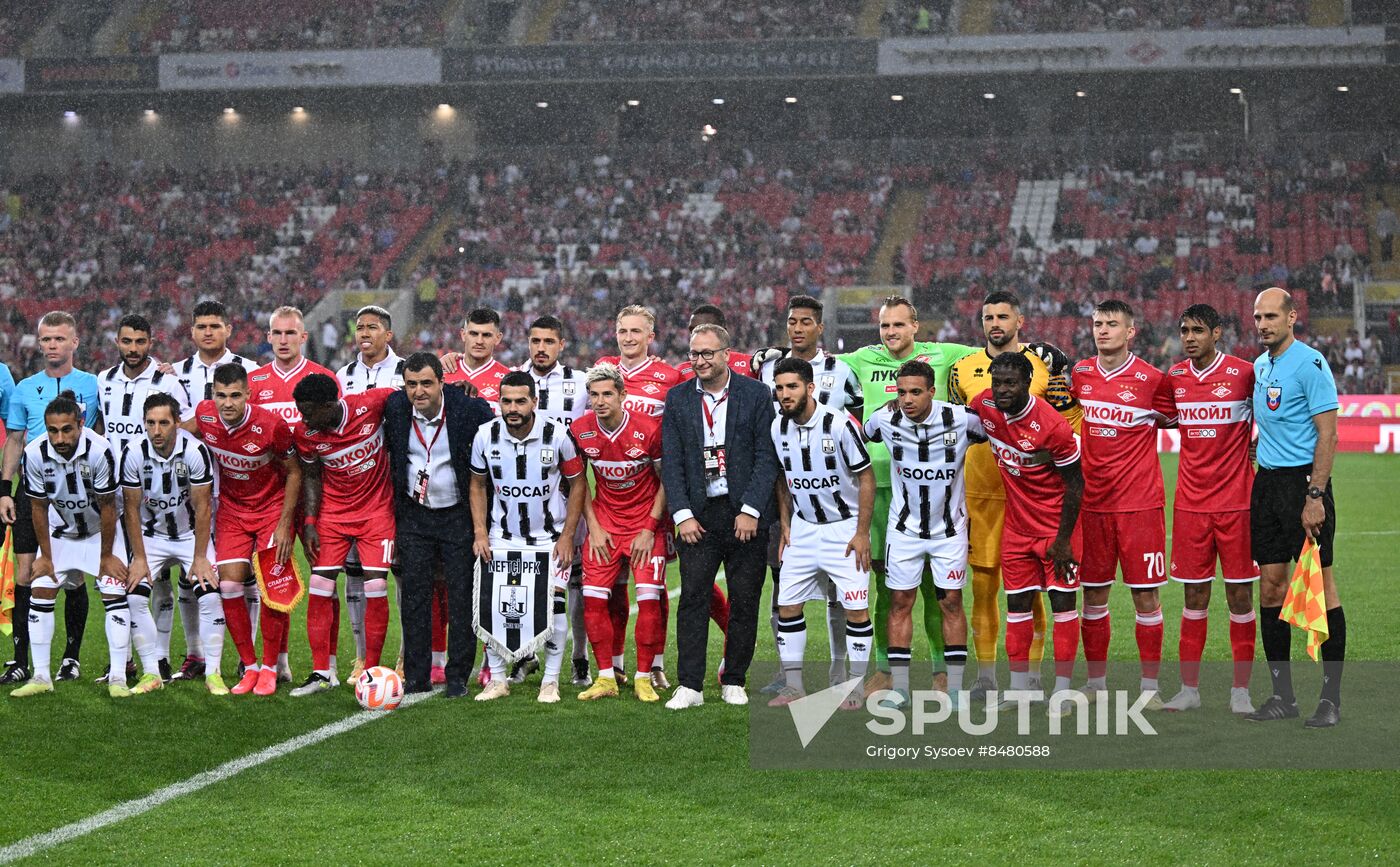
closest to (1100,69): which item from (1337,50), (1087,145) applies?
(1087,145)

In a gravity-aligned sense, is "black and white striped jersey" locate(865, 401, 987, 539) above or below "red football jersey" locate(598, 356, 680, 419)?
below

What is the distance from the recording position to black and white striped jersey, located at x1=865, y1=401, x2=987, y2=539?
712 cm

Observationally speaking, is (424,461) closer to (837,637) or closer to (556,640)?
(556,640)

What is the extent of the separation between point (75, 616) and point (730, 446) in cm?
410

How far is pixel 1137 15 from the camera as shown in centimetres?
3597

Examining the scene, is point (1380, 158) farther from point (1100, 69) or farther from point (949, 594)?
point (949, 594)

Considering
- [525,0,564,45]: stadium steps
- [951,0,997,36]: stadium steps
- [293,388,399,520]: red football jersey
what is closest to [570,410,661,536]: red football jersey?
[293,388,399,520]: red football jersey

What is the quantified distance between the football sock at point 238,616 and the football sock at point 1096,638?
4.48m

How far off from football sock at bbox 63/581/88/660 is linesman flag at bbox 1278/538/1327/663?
656cm

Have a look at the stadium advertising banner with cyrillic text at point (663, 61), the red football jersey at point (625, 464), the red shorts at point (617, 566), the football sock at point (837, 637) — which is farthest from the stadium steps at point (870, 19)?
the red shorts at point (617, 566)

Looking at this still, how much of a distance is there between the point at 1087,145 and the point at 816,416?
1233 inches

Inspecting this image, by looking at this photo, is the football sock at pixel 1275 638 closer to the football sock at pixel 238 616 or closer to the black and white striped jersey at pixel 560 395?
the black and white striped jersey at pixel 560 395

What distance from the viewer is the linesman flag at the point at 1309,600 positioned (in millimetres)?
6855

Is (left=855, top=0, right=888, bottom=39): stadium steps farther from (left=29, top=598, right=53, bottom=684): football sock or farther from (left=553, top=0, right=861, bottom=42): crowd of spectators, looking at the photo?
(left=29, top=598, right=53, bottom=684): football sock
